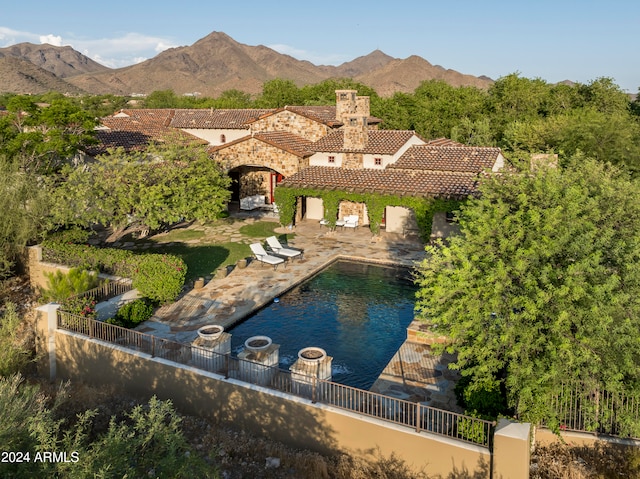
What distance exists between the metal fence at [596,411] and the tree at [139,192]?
17488 millimetres

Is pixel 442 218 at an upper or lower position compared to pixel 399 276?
upper

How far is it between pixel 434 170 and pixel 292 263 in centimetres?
958

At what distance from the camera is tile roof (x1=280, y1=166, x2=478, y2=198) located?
993 inches

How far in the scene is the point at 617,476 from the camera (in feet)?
31.1

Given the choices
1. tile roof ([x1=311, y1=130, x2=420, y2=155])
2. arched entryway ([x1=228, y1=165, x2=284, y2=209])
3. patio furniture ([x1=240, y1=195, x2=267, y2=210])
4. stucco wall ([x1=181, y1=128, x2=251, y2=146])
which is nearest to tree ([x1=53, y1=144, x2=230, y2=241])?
patio furniture ([x1=240, y1=195, x2=267, y2=210])

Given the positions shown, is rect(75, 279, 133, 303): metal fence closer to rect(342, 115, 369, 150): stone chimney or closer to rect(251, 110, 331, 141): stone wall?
rect(342, 115, 369, 150): stone chimney

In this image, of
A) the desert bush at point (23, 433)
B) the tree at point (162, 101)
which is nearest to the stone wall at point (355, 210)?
the desert bush at point (23, 433)

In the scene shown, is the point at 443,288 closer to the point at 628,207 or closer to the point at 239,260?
the point at 628,207

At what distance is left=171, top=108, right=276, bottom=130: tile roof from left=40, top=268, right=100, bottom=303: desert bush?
21386 millimetres

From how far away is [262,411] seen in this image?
39.3 feet

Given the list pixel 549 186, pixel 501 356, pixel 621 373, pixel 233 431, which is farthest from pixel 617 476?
pixel 233 431

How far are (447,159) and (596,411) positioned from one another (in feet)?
63.8

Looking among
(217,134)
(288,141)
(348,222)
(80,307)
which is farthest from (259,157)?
(80,307)

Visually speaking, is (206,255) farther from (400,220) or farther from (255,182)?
(255,182)
